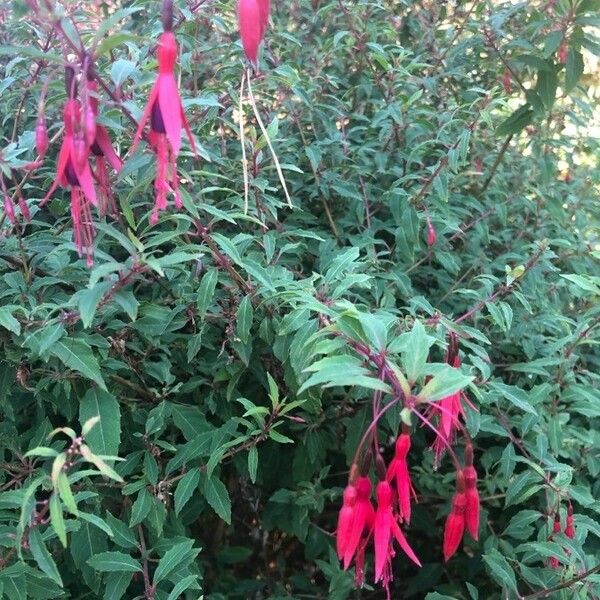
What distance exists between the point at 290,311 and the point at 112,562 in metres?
0.40

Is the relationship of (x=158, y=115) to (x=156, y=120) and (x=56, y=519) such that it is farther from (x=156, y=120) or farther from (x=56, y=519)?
(x=56, y=519)

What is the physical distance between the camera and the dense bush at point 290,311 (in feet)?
2.64

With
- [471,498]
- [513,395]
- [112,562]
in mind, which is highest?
[471,498]

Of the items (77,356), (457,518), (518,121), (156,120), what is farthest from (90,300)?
(518,121)

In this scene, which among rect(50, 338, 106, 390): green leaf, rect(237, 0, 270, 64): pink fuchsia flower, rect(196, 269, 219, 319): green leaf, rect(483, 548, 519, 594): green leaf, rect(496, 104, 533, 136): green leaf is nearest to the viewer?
rect(237, 0, 270, 64): pink fuchsia flower

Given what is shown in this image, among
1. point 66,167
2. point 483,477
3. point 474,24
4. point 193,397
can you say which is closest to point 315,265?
point 193,397

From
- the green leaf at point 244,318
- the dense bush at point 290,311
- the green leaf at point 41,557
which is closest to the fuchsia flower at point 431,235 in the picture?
the dense bush at point 290,311

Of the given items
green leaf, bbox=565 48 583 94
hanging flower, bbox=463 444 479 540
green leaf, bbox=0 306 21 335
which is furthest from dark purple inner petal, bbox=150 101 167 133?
green leaf, bbox=565 48 583 94

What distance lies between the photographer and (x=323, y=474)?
1.23 metres

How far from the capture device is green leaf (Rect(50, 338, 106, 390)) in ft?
2.70

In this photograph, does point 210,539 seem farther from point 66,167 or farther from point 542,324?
point 66,167

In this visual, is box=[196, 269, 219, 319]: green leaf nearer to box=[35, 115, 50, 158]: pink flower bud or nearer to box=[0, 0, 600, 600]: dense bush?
box=[0, 0, 600, 600]: dense bush

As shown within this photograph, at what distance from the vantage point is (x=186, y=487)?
3.28ft

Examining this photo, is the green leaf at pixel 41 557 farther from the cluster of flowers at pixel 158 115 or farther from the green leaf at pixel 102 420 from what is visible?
the cluster of flowers at pixel 158 115
